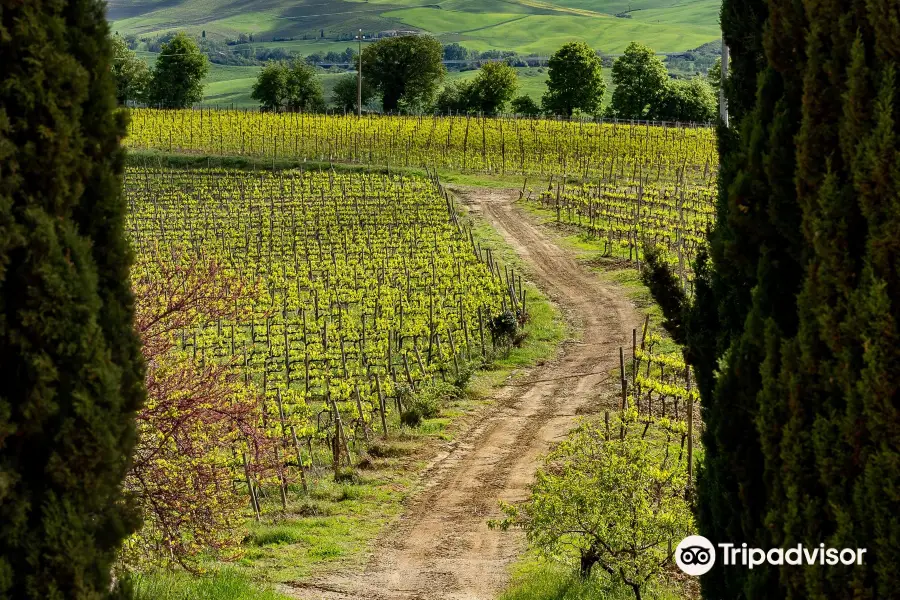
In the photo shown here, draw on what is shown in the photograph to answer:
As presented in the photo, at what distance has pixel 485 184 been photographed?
5297 cm

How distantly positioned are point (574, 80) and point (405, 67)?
14.9 m

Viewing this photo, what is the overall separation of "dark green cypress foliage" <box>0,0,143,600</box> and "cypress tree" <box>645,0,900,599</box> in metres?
3.96

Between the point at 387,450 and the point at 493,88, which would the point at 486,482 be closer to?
the point at 387,450

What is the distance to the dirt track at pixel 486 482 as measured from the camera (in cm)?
1365

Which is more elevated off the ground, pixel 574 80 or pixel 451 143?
pixel 574 80

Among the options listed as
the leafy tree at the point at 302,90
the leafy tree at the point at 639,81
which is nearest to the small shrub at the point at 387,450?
the leafy tree at the point at 639,81

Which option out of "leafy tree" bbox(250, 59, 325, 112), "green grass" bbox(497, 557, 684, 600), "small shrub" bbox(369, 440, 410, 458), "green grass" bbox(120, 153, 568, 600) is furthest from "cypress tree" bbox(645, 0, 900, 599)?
"leafy tree" bbox(250, 59, 325, 112)

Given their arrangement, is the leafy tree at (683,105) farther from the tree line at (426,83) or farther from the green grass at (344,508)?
the green grass at (344,508)

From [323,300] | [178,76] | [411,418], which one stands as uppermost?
[178,76]

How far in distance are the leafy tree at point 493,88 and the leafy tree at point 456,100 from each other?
28.3 inches

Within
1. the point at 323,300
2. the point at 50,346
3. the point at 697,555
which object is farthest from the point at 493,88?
the point at 50,346

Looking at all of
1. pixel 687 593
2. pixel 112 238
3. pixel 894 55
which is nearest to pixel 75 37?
pixel 112 238

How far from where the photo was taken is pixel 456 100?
307 ft

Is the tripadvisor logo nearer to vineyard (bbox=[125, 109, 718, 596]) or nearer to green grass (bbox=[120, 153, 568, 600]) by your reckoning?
vineyard (bbox=[125, 109, 718, 596])
